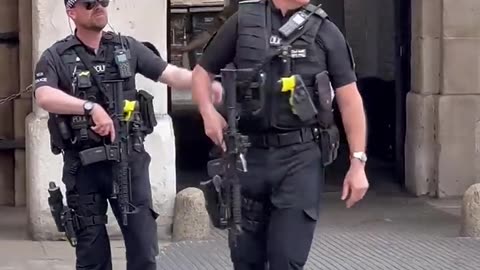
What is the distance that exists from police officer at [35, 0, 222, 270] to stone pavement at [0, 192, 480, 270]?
1.98 metres

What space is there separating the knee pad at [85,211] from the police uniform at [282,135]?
2.95 feet

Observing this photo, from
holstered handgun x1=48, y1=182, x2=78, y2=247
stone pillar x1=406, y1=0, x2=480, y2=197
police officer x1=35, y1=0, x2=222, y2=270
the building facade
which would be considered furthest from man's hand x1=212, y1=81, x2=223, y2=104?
stone pillar x1=406, y1=0, x2=480, y2=197

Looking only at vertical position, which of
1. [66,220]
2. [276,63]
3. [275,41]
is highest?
[275,41]

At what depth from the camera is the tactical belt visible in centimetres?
529

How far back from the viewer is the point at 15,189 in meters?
10.2

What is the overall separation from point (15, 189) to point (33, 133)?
1.72 m

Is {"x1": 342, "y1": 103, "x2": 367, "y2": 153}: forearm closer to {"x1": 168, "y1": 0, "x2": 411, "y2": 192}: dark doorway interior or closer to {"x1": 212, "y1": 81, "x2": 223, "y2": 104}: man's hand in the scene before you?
{"x1": 212, "y1": 81, "x2": 223, "y2": 104}: man's hand

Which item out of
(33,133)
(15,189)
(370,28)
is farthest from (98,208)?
(370,28)

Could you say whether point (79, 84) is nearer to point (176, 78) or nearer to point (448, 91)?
point (176, 78)

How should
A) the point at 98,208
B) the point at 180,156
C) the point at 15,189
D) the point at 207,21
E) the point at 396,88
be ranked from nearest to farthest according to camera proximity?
1. the point at 98,208
2. the point at 15,189
3. the point at 396,88
4. the point at 180,156
5. the point at 207,21

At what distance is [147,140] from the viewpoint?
8656 millimetres

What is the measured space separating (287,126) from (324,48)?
40cm

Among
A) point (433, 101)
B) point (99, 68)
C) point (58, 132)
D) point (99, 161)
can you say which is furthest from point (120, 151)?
point (433, 101)

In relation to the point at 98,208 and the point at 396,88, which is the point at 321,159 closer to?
the point at 98,208
